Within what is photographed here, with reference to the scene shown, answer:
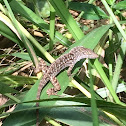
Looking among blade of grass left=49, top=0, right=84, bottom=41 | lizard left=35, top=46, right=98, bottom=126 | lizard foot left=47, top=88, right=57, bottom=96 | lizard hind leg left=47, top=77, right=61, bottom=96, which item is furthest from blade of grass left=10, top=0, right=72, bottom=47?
lizard foot left=47, top=88, right=57, bottom=96

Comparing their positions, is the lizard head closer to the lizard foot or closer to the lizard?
the lizard

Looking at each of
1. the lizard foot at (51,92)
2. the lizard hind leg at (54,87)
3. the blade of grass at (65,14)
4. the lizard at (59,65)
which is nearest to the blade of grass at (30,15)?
the lizard at (59,65)

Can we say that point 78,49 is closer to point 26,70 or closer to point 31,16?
point 31,16

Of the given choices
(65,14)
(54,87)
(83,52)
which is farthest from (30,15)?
(54,87)

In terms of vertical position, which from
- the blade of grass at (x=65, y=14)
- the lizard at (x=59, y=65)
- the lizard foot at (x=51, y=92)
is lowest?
the lizard foot at (x=51, y=92)

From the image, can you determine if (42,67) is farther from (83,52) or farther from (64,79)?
(83,52)

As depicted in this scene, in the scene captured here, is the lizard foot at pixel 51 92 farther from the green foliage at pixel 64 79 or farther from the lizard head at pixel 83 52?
the lizard head at pixel 83 52

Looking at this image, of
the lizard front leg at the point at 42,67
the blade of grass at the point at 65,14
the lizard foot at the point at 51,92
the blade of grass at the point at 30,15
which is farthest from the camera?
the blade of grass at the point at 30,15

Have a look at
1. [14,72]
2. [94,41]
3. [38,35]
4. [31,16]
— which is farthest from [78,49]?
[38,35]
